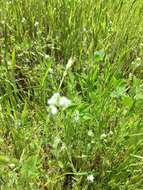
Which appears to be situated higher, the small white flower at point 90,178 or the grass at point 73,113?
the grass at point 73,113

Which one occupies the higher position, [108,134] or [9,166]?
[108,134]

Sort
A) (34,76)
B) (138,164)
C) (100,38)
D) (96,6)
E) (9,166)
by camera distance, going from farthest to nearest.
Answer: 1. (96,6)
2. (100,38)
3. (34,76)
4. (138,164)
5. (9,166)

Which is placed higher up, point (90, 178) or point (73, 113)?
point (73, 113)

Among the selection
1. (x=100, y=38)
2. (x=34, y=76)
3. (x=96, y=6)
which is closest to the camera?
(x=34, y=76)

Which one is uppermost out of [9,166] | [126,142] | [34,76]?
[34,76]

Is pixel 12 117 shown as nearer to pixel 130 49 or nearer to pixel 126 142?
pixel 126 142

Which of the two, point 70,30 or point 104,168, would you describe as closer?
point 104,168

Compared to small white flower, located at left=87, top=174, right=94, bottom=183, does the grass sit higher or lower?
higher

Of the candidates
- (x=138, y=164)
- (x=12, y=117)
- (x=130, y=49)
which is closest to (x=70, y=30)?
(x=130, y=49)
